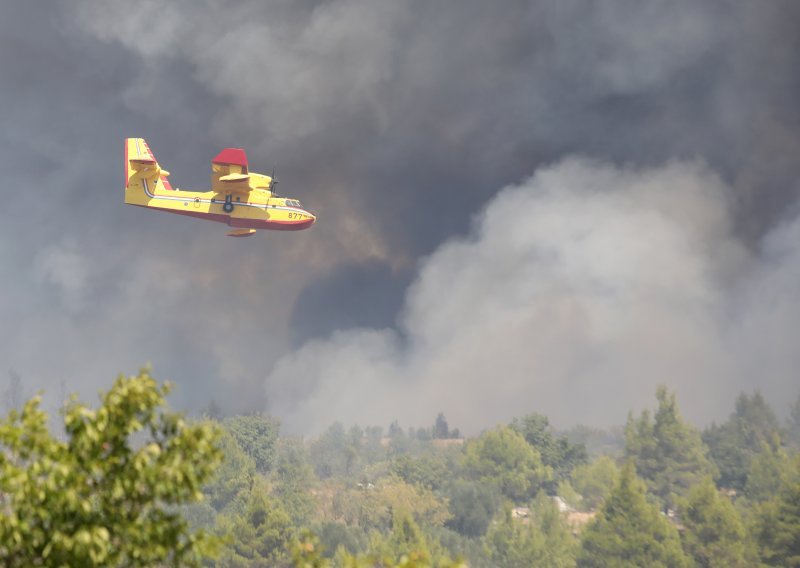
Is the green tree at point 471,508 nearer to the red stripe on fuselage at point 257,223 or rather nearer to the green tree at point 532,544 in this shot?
the green tree at point 532,544

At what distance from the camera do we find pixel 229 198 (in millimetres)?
113562

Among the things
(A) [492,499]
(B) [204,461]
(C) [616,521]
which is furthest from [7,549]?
(A) [492,499]

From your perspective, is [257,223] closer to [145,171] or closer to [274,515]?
[145,171]

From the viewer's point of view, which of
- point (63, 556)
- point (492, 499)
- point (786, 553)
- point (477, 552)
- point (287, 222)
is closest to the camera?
point (63, 556)

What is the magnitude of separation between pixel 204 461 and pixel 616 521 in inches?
4430

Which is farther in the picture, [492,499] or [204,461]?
[492,499]

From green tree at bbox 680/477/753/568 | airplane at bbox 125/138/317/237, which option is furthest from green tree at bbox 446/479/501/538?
airplane at bbox 125/138/317/237

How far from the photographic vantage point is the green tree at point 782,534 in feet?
396

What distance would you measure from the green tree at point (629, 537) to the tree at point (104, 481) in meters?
110

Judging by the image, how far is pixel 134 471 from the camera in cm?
2155

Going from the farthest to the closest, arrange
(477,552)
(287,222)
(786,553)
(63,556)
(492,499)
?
(492,499), (477,552), (786,553), (287,222), (63,556)

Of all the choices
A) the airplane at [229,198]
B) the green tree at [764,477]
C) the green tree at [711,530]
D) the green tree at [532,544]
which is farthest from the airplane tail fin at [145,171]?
the green tree at [764,477]

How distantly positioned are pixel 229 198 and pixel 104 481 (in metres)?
94.3

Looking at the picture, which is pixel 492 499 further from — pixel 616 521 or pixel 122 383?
pixel 122 383
